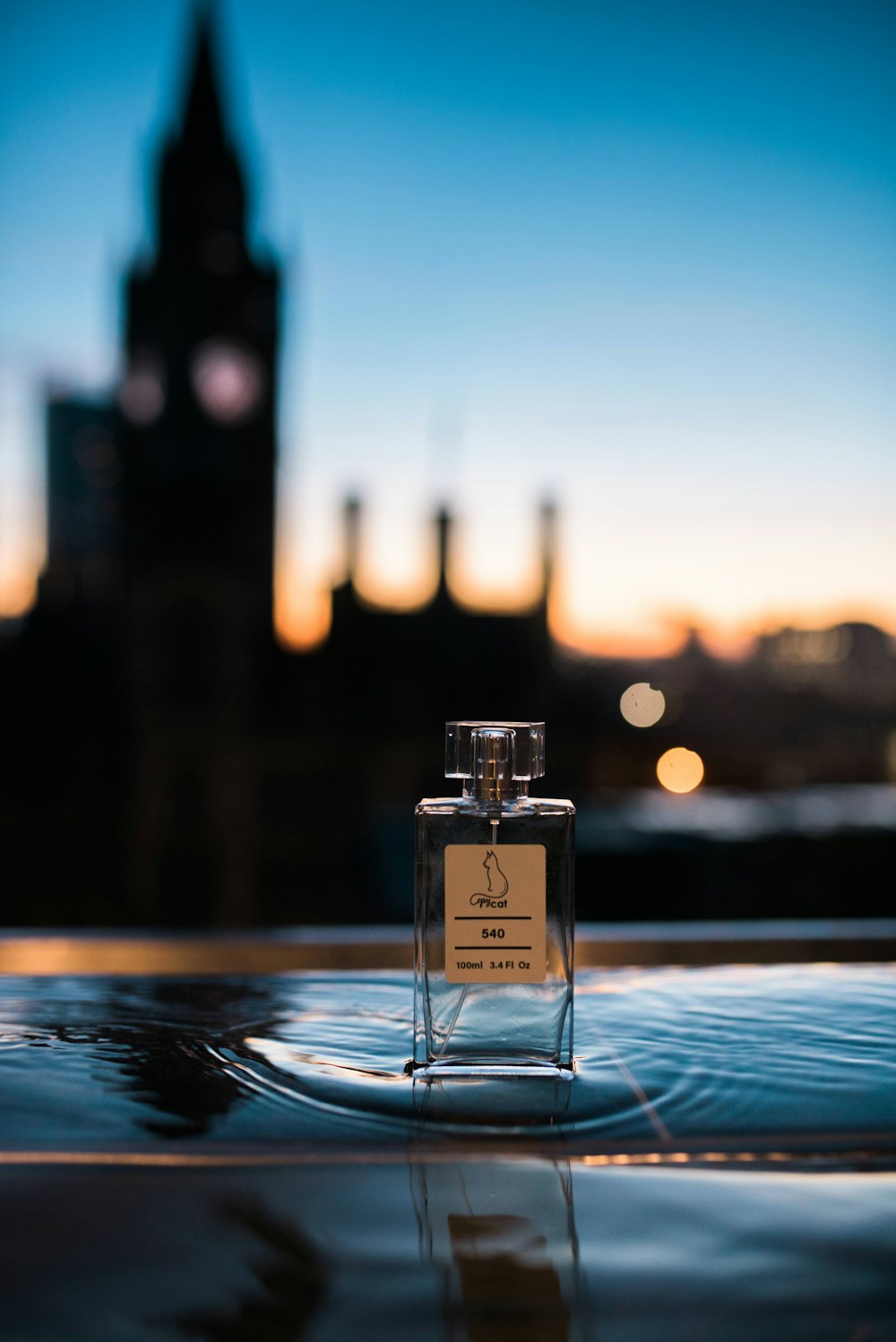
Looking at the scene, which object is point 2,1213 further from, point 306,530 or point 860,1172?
point 306,530

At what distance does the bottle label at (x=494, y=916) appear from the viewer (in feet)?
1.68

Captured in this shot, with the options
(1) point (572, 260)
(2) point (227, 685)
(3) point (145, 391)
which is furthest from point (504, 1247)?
(3) point (145, 391)

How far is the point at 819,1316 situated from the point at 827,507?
388 centimetres

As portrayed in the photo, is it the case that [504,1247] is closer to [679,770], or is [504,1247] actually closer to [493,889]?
[493,889]

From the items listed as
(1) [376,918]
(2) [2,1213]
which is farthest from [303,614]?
(2) [2,1213]

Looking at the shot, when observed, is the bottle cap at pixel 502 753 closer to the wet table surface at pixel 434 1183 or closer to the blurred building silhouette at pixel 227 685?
the wet table surface at pixel 434 1183

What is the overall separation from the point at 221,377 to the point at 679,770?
7.82 metres

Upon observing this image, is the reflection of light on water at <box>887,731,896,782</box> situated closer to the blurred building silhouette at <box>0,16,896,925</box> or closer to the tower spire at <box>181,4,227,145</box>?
the blurred building silhouette at <box>0,16,896,925</box>

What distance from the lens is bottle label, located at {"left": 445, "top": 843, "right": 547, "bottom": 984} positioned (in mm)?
511

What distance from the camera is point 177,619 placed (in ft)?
31.6

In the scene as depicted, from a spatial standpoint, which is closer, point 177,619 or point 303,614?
point 303,614

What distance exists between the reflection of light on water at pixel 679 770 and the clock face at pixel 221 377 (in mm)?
7478

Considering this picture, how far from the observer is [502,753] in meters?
0.54

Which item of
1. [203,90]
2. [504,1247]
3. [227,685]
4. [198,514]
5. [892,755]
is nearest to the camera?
[504,1247]
